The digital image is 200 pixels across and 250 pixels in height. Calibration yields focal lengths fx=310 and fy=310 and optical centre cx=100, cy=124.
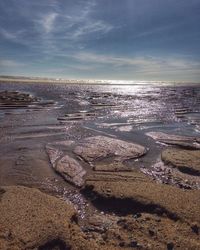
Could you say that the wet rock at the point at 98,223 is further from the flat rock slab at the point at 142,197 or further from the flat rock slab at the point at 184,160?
the flat rock slab at the point at 184,160

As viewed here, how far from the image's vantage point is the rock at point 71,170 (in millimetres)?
6883

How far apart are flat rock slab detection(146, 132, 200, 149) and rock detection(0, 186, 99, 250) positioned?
6.21 m

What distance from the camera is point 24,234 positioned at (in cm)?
441

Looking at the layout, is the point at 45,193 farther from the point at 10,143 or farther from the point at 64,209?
the point at 10,143

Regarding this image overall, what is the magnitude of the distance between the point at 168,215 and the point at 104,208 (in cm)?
115

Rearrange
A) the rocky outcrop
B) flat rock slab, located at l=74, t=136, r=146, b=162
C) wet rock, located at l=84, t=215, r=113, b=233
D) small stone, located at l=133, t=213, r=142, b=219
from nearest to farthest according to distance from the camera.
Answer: wet rock, located at l=84, t=215, r=113, b=233
small stone, located at l=133, t=213, r=142, b=219
the rocky outcrop
flat rock slab, located at l=74, t=136, r=146, b=162

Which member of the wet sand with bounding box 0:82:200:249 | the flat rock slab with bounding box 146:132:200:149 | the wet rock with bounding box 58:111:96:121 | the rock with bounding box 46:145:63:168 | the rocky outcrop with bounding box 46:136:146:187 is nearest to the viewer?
the wet sand with bounding box 0:82:200:249

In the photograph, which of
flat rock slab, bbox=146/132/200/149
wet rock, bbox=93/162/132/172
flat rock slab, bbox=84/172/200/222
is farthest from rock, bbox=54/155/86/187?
flat rock slab, bbox=146/132/200/149

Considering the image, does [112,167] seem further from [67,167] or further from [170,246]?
[170,246]

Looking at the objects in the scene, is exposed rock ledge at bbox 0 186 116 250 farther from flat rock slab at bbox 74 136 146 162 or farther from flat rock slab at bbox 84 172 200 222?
flat rock slab at bbox 74 136 146 162

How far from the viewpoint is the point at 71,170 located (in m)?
7.52

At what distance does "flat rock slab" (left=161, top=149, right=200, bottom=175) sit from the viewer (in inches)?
307

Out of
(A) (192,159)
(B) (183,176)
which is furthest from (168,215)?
(A) (192,159)

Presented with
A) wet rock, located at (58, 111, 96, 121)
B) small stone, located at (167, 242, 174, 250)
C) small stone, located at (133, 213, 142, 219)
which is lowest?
wet rock, located at (58, 111, 96, 121)
